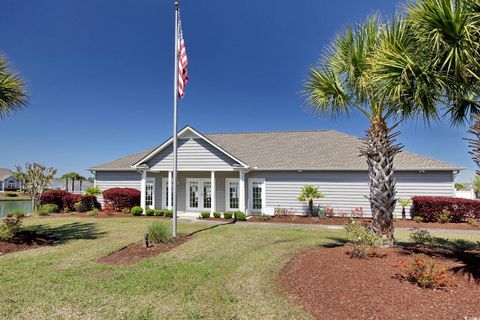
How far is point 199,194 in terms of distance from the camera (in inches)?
747

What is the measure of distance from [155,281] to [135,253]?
2731mm

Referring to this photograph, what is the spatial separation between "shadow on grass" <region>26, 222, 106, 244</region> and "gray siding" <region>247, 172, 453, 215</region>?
386 inches

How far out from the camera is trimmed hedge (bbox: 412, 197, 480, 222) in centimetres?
1427

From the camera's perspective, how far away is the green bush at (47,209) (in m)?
18.4

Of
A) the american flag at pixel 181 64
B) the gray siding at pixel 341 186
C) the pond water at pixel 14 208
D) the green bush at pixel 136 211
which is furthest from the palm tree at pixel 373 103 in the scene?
the pond water at pixel 14 208

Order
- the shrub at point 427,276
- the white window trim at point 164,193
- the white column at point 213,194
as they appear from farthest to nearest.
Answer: the white window trim at point 164,193
the white column at point 213,194
the shrub at point 427,276

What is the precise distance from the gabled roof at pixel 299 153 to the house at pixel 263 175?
0.05 meters

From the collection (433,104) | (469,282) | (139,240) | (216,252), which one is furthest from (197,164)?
(469,282)

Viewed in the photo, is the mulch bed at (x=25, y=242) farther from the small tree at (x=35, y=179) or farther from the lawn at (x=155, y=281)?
the small tree at (x=35, y=179)

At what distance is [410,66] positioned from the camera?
19.7ft

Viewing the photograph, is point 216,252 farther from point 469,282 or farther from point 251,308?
point 469,282

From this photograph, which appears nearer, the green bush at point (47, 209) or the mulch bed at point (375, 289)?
the mulch bed at point (375, 289)

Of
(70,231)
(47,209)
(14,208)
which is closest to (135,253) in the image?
(70,231)

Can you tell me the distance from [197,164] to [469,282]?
46.8ft
